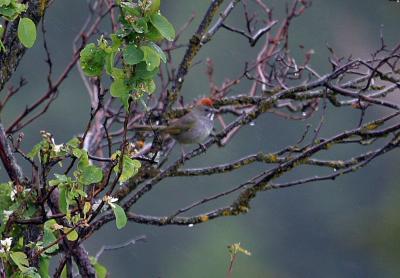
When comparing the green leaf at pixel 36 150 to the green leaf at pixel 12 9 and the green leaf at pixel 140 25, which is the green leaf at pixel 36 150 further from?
the green leaf at pixel 140 25

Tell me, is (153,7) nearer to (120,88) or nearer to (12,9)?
(120,88)

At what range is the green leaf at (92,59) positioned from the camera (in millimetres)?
3238

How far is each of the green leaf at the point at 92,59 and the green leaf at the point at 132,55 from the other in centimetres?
13

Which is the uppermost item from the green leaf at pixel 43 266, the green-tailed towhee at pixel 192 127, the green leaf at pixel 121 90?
the green-tailed towhee at pixel 192 127

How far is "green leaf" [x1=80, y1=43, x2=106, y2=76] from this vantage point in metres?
3.24

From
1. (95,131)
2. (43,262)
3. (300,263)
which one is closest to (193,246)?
(300,263)

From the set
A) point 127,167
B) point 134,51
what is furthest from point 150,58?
point 127,167

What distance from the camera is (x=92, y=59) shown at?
326 cm

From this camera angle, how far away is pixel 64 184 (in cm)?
333

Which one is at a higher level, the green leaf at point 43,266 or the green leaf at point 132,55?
the green leaf at point 132,55

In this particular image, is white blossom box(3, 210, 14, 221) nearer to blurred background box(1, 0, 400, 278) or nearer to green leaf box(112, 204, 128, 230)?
green leaf box(112, 204, 128, 230)

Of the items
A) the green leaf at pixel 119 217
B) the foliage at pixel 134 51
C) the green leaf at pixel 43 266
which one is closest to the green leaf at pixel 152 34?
the foliage at pixel 134 51

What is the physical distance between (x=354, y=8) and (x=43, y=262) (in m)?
23.1

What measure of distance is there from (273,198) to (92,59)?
22.4m
